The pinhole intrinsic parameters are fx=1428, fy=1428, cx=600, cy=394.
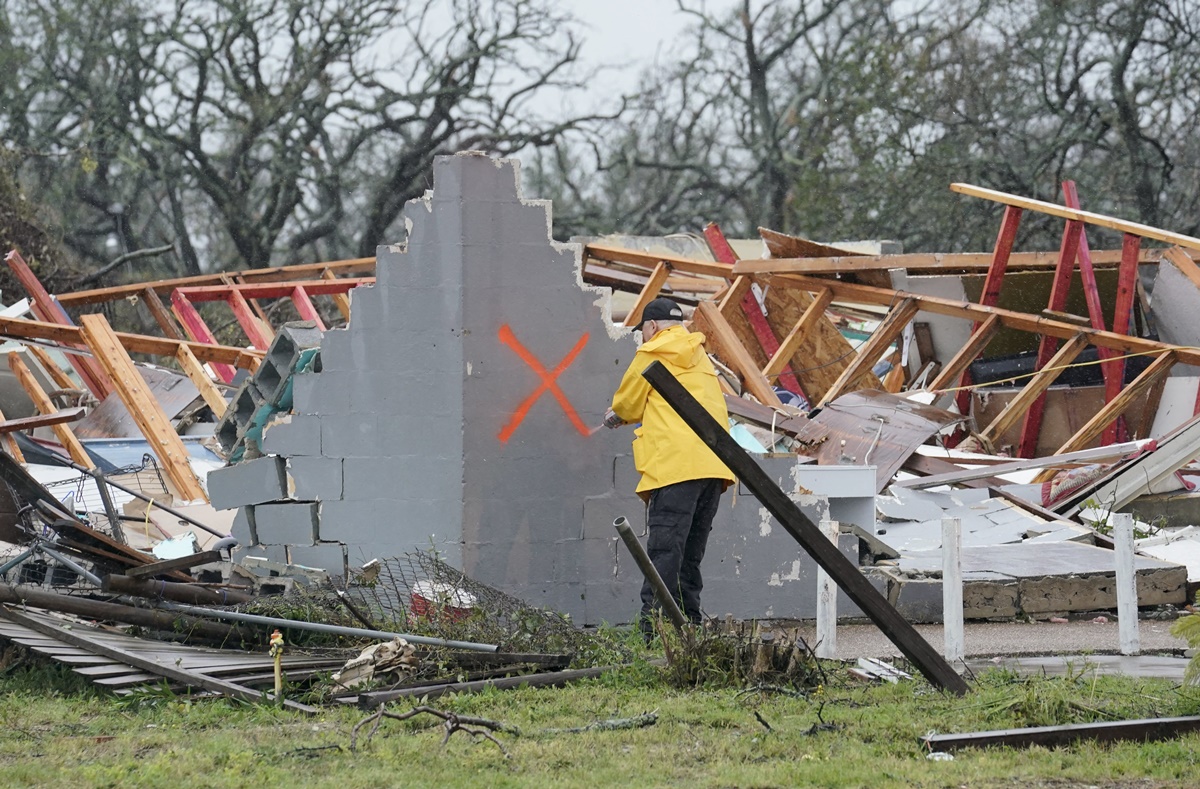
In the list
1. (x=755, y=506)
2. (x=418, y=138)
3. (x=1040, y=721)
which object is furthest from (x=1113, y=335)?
(x=418, y=138)

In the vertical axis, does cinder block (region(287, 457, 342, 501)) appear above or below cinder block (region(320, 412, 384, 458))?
below

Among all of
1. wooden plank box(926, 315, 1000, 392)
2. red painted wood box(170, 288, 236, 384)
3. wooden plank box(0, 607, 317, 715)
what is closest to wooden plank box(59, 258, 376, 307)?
red painted wood box(170, 288, 236, 384)

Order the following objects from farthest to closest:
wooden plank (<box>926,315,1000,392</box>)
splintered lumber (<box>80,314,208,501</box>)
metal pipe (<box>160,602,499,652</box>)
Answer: wooden plank (<box>926,315,1000,392</box>)
splintered lumber (<box>80,314,208,501</box>)
metal pipe (<box>160,602,499,652</box>)

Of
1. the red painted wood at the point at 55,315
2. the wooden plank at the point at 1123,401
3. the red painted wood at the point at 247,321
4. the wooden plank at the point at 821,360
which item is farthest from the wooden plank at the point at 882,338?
the red painted wood at the point at 55,315

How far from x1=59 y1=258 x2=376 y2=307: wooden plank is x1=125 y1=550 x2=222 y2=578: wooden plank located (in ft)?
29.0

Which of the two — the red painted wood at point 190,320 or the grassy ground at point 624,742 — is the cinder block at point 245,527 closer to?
the grassy ground at point 624,742

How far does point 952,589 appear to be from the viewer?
6484 mm

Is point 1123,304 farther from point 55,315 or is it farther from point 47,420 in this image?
point 55,315

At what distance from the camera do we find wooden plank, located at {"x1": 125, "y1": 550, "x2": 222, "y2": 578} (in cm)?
687

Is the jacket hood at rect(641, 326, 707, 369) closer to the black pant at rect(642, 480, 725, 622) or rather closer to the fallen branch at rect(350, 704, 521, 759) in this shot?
the black pant at rect(642, 480, 725, 622)

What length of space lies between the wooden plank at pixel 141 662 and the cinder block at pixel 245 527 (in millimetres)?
1762

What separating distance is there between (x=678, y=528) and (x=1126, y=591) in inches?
86.7

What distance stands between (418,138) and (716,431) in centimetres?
2920

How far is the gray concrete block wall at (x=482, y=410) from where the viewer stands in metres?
7.96
